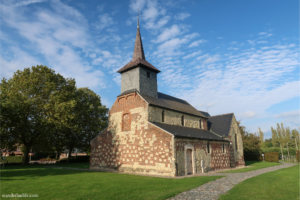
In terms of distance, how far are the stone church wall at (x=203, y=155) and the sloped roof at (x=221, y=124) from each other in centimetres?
203

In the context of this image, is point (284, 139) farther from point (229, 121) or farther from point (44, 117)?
point (44, 117)

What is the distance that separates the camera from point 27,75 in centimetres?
2586

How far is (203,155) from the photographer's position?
1995cm

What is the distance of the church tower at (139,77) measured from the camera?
22.6m

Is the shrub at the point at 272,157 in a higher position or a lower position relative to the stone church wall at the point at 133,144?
lower

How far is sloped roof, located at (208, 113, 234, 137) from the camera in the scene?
2645 cm

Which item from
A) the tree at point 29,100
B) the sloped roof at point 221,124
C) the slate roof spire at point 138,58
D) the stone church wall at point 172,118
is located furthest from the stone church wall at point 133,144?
the sloped roof at point 221,124

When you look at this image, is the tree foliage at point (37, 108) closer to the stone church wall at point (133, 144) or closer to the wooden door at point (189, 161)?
the stone church wall at point (133, 144)

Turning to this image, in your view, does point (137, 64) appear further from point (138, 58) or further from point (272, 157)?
point (272, 157)

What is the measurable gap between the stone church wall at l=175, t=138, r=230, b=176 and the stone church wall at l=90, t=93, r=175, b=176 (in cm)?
107

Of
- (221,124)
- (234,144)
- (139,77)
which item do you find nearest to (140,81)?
(139,77)

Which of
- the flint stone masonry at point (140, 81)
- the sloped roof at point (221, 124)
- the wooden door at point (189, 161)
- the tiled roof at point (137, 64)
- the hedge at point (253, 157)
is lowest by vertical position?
the hedge at point (253, 157)

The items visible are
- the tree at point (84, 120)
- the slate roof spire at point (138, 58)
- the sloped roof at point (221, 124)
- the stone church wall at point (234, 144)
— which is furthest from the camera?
the tree at point (84, 120)

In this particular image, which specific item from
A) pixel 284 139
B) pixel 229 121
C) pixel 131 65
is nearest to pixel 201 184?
pixel 131 65
